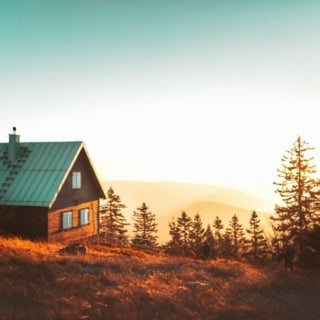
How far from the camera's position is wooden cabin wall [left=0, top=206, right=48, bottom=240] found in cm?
2759

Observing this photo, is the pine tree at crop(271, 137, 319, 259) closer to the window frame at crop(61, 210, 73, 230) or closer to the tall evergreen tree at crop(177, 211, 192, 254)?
the window frame at crop(61, 210, 73, 230)

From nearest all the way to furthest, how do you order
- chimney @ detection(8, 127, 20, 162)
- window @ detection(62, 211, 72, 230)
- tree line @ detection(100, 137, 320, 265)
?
tree line @ detection(100, 137, 320, 265) < window @ detection(62, 211, 72, 230) < chimney @ detection(8, 127, 20, 162)

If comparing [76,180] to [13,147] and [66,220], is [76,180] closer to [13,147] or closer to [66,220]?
[66,220]

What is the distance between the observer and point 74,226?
104 ft

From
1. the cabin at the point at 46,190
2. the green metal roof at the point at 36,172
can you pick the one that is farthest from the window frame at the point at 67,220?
the green metal roof at the point at 36,172

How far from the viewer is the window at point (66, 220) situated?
97.7 ft

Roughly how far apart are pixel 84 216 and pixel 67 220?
3.07 m

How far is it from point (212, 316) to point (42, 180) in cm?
2012

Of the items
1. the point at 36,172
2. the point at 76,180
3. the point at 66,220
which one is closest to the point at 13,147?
the point at 36,172

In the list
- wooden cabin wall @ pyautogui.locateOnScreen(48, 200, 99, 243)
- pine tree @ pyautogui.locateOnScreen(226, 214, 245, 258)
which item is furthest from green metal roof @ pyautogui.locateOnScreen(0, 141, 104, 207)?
pine tree @ pyautogui.locateOnScreen(226, 214, 245, 258)

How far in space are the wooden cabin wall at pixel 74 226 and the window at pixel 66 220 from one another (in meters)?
0.25

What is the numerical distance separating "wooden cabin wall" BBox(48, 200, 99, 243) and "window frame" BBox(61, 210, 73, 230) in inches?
8.0

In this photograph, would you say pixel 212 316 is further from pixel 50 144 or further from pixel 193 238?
pixel 193 238

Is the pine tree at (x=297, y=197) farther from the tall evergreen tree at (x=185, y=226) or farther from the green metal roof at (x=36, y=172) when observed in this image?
the tall evergreen tree at (x=185, y=226)
